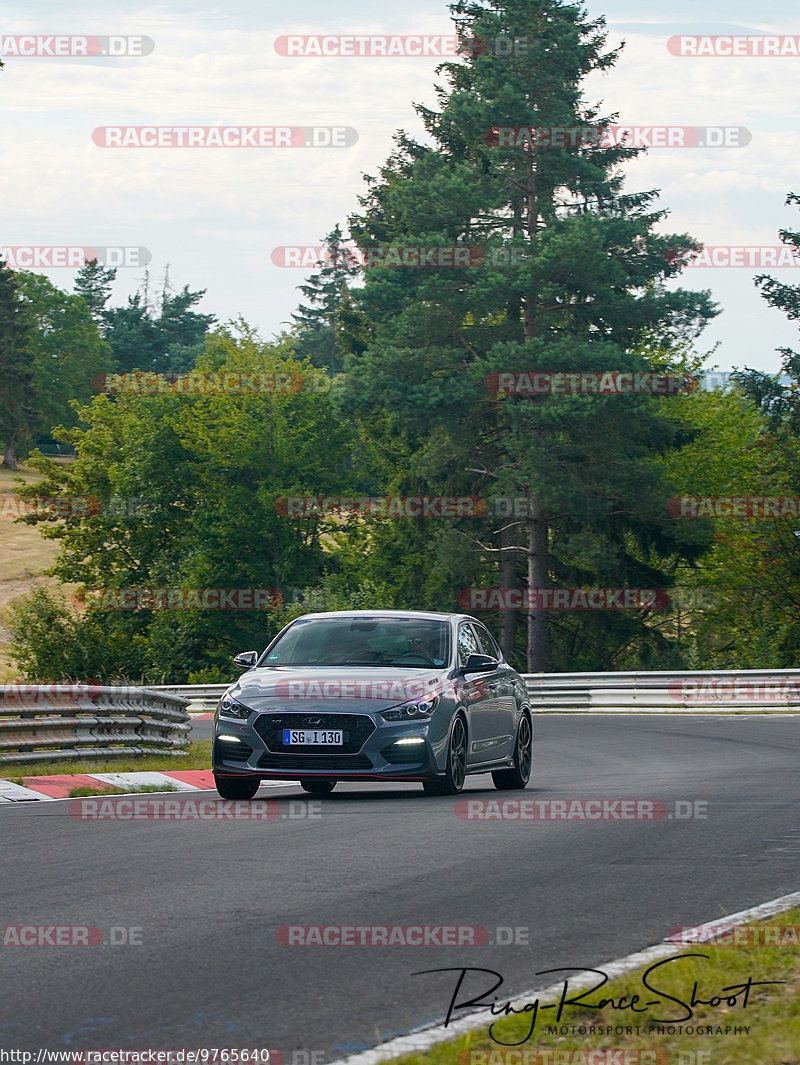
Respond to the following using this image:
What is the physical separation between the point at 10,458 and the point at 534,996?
386 ft

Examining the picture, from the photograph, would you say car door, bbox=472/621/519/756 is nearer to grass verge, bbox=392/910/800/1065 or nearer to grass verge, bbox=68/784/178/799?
grass verge, bbox=68/784/178/799

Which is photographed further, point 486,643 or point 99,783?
point 486,643

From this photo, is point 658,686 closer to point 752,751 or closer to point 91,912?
point 752,751

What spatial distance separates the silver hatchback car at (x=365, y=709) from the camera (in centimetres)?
1236

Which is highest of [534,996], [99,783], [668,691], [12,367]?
[12,367]

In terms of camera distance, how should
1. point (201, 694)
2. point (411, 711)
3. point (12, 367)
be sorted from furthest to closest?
point (12, 367) → point (201, 694) → point (411, 711)

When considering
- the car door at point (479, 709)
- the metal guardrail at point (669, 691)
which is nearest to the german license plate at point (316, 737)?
the car door at point (479, 709)

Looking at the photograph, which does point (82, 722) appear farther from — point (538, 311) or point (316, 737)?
point (538, 311)

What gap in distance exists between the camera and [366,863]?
889cm

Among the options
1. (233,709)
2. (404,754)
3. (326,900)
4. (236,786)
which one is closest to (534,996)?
(326,900)

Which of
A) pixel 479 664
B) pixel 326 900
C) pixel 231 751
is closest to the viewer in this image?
pixel 326 900

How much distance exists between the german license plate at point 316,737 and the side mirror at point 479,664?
1.54 meters

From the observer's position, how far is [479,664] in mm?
13594

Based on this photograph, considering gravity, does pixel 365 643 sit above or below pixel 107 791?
above
